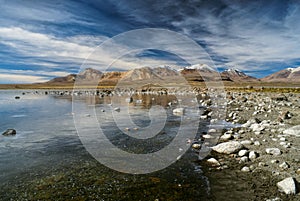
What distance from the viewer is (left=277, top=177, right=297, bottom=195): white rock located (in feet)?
22.6

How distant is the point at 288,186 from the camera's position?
7.02 meters

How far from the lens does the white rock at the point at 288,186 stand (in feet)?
22.6

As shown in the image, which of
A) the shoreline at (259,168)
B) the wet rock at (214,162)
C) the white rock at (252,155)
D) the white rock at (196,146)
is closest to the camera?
the shoreline at (259,168)

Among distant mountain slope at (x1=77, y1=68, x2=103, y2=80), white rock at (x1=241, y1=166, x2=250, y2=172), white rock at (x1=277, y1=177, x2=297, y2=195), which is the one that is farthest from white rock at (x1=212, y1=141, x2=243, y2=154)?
distant mountain slope at (x1=77, y1=68, x2=103, y2=80)

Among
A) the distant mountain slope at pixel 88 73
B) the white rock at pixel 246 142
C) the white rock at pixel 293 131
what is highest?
the distant mountain slope at pixel 88 73

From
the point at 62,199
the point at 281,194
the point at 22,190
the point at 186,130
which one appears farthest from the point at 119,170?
the point at 186,130

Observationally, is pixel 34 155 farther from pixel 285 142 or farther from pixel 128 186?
pixel 285 142

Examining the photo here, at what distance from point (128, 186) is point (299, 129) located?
9908mm

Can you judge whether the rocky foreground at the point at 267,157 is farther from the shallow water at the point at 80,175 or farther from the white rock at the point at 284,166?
the shallow water at the point at 80,175

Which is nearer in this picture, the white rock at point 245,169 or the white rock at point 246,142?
the white rock at point 245,169

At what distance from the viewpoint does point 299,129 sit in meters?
12.2

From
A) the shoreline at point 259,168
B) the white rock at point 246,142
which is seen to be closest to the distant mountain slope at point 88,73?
the shoreline at point 259,168

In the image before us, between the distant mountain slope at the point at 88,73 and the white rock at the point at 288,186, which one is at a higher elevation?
the distant mountain slope at the point at 88,73

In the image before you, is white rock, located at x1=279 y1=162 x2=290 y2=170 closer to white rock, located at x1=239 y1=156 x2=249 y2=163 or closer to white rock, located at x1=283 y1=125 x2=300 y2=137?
white rock, located at x1=239 y1=156 x2=249 y2=163
